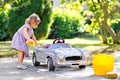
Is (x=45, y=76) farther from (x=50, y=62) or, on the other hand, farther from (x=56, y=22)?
(x=56, y=22)

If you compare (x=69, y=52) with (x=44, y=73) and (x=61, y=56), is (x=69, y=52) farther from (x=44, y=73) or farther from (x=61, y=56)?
(x=44, y=73)

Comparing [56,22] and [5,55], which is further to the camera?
[56,22]

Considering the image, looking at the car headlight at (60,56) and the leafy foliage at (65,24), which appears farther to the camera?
the leafy foliage at (65,24)

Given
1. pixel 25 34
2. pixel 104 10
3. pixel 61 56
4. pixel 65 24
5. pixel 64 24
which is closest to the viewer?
pixel 61 56

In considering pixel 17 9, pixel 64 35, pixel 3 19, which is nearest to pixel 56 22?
pixel 64 35

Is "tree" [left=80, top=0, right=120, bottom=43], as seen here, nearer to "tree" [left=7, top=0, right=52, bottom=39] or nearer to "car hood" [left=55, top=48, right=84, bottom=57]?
"tree" [left=7, top=0, right=52, bottom=39]

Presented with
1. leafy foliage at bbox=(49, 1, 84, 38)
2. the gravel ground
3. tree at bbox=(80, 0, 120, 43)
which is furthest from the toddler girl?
leafy foliage at bbox=(49, 1, 84, 38)

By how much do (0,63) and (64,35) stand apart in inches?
835

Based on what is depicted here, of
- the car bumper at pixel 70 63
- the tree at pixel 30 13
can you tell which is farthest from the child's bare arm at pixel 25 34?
the tree at pixel 30 13

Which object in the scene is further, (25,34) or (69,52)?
(25,34)

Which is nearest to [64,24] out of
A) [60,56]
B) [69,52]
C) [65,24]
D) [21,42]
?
[65,24]

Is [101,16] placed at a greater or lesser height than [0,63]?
greater

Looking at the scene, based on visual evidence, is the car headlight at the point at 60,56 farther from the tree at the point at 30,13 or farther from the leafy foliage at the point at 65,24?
the leafy foliage at the point at 65,24

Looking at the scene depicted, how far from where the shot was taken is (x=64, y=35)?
35.2 m
